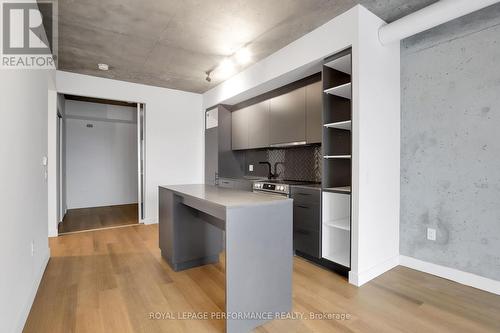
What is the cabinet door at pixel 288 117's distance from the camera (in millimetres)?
3332

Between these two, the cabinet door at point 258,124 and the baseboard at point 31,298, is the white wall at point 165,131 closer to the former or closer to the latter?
the cabinet door at point 258,124

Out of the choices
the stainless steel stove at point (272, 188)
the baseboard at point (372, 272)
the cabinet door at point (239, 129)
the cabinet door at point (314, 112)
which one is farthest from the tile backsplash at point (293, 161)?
the baseboard at point (372, 272)

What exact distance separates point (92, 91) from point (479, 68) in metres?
5.10

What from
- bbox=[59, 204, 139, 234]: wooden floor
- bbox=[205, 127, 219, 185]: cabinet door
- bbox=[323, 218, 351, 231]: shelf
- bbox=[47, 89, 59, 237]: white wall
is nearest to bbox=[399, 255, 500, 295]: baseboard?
bbox=[323, 218, 351, 231]: shelf

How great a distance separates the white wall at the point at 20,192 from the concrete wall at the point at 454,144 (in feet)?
11.2

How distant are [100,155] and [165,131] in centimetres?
252

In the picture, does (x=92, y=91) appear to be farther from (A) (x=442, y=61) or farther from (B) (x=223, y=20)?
(A) (x=442, y=61)

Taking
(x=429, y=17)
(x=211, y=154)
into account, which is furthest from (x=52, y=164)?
(x=429, y=17)

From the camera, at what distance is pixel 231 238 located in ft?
5.56

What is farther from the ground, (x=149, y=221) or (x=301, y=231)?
(x=301, y=231)

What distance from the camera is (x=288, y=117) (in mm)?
3553

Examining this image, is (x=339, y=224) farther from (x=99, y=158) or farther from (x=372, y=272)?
(x=99, y=158)

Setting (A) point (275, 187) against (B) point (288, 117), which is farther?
(B) point (288, 117)

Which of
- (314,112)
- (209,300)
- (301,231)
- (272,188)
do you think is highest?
(314,112)
